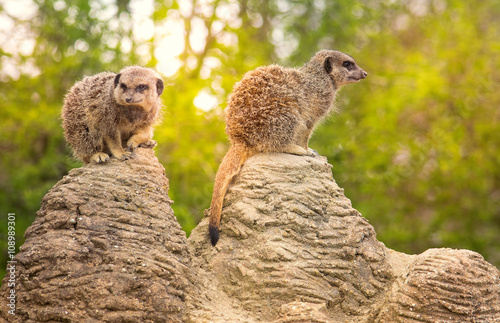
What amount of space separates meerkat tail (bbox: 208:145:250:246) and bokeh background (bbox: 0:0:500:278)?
471cm

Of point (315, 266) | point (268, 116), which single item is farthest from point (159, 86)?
point (315, 266)

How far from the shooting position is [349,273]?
13.1ft

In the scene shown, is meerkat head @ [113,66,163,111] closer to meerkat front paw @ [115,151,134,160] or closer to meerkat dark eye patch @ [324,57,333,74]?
meerkat front paw @ [115,151,134,160]

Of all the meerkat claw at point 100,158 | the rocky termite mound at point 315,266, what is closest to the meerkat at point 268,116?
the rocky termite mound at point 315,266

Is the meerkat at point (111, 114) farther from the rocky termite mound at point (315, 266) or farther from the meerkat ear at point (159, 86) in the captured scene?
the rocky termite mound at point (315, 266)

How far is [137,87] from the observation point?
456cm

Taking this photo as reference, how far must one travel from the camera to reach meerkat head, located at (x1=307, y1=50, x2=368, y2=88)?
5.50 meters

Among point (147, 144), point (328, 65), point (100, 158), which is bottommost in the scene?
point (100, 158)

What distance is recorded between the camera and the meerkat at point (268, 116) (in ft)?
15.3

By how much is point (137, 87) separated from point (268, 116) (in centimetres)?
107

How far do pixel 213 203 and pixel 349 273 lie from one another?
109 cm

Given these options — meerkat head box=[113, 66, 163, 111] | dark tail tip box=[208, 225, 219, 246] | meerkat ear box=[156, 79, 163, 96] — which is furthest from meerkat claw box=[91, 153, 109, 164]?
dark tail tip box=[208, 225, 219, 246]

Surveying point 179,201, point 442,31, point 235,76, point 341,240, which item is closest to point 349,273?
point 341,240

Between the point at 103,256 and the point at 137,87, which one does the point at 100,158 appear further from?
the point at 103,256
